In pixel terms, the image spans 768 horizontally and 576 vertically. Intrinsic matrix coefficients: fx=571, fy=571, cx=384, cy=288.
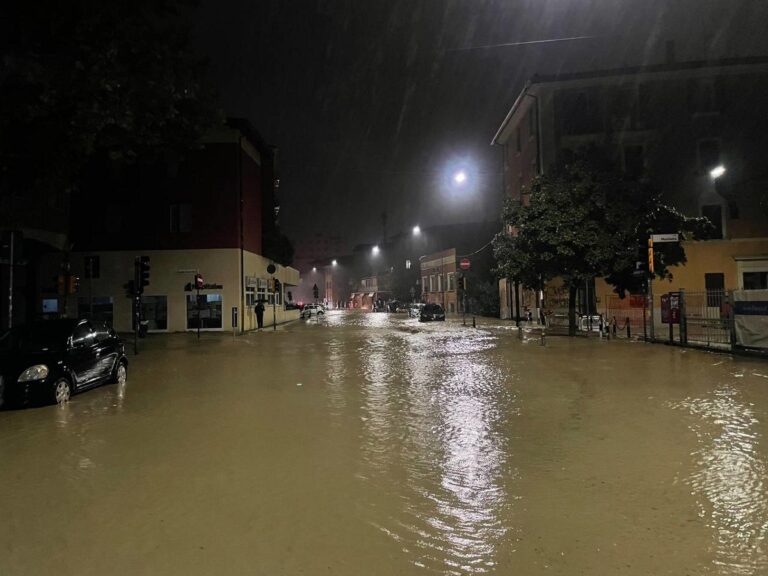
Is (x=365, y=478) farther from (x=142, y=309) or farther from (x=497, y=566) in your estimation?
(x=142, y=309)

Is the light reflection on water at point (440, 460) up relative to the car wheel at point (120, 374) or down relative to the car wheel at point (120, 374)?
down

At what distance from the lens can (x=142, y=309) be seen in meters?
32.5

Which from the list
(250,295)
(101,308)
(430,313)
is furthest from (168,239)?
(430,313)

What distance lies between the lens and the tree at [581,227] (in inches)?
990

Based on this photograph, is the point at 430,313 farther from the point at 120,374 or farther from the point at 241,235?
the point at 120,374

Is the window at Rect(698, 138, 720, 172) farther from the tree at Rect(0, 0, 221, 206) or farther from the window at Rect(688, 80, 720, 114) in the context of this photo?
the tree at Rect(0, 0, 221, 206)

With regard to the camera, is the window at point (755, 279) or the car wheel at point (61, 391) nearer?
the car wheel at point (61, 391)

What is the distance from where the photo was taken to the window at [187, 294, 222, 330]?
107ft

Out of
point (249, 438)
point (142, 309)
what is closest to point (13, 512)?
point (249, 438)

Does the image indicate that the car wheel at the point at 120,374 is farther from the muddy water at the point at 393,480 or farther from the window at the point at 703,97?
the window at the point at 703,97

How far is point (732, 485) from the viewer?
17.7 feet

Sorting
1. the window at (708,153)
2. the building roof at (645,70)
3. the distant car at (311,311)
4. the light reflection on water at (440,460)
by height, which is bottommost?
the light reflection on water at (440,460)

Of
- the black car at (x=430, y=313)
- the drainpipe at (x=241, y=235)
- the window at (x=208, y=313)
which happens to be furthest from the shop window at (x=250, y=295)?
the black car at (x=430, y=313)

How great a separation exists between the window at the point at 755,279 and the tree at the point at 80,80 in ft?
99.0
